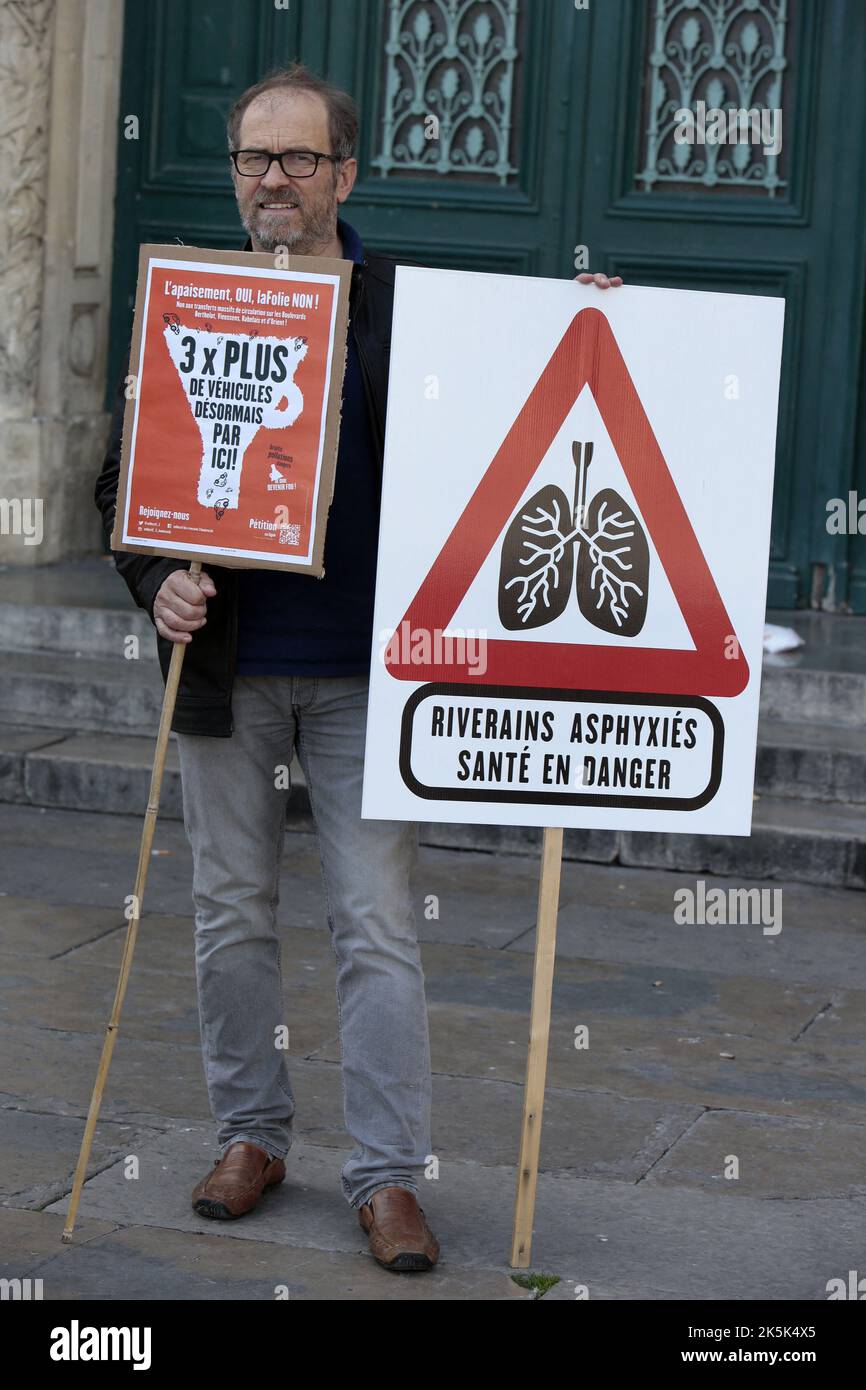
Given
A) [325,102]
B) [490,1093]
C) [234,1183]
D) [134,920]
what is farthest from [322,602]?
[490,1093]

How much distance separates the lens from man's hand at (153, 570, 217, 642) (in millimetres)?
3969

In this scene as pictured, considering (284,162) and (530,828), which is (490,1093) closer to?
(284,162)

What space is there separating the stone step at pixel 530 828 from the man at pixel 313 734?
9.80 ft

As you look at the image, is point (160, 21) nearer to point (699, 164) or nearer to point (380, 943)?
point (699, 164)

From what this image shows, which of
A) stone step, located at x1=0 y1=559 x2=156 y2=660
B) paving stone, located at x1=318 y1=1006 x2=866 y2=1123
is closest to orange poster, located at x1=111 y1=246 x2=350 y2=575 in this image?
paving stone, located at x1=318 y1=1006 x2=866 y2=1123

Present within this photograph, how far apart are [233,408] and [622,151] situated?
206 inches

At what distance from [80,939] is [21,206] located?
13.1 feet

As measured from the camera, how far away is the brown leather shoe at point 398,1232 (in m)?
3.93

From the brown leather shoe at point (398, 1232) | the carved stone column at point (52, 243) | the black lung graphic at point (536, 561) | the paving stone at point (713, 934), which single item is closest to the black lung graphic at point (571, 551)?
the black lung graphic at point (536, 561)

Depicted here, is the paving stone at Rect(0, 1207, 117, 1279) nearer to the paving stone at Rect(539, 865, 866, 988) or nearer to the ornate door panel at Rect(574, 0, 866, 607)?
the paving stone at Rect(539, 865, 866, 988)

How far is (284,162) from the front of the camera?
3.97 meters

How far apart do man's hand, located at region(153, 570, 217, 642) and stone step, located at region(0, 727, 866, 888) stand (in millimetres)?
3252

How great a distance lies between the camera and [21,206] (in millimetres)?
8945

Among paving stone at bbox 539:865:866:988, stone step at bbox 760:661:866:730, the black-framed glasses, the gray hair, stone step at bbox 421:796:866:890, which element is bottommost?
paving stone at bbox 539:865:866:988
